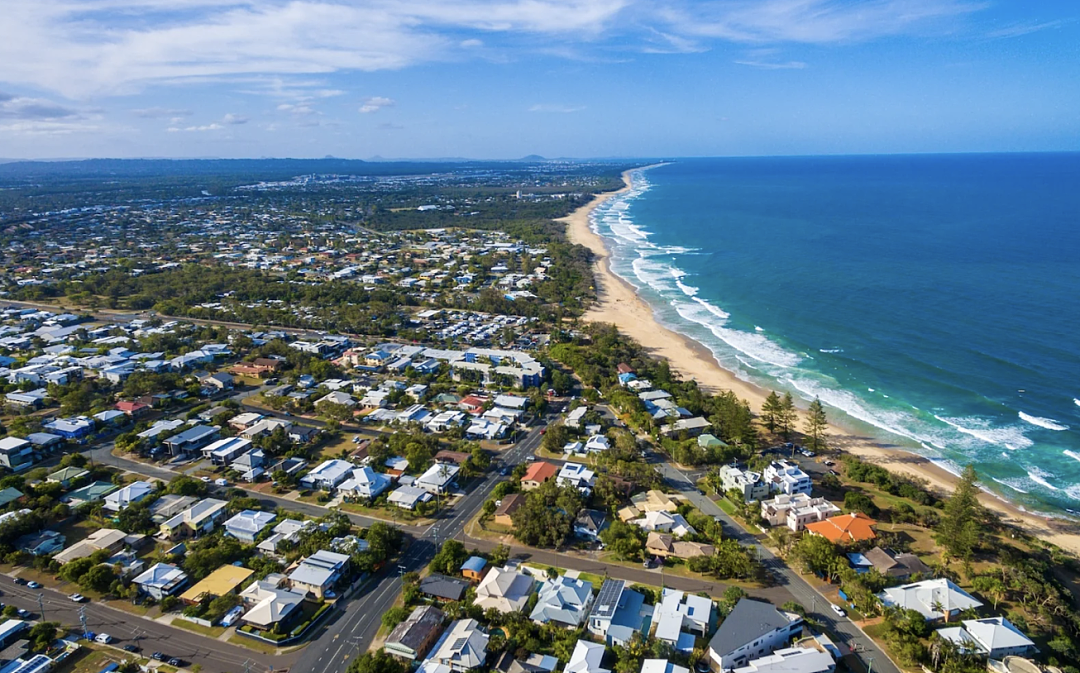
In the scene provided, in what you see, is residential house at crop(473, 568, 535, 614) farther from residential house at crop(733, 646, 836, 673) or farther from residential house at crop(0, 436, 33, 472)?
residential house at crop(0, 436, 33, 472)

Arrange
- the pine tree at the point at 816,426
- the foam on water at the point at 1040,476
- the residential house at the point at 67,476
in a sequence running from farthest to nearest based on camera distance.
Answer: the pine tree at the point at 816,426 → the foam on water at the point at 1040,476 → the residential house at the point at 67,476

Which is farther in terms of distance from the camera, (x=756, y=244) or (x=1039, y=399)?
(x=756, y=244)

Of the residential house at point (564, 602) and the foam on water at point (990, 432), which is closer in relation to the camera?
the residential house at point (564, 602)

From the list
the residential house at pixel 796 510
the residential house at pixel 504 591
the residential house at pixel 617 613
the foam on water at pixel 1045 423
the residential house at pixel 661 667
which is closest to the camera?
the residential house at pixel 661 667

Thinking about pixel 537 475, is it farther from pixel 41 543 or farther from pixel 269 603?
pixel 41 543

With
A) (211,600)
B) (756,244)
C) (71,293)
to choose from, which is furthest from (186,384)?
(756,244)

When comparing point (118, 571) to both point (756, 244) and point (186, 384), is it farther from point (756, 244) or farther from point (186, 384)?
point (756, 244)

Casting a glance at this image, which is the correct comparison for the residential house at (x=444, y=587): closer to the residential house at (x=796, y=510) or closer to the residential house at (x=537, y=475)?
the residential house at (x=537, y=475)

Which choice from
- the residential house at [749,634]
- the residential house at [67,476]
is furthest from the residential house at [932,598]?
the residential house at [67,476]
